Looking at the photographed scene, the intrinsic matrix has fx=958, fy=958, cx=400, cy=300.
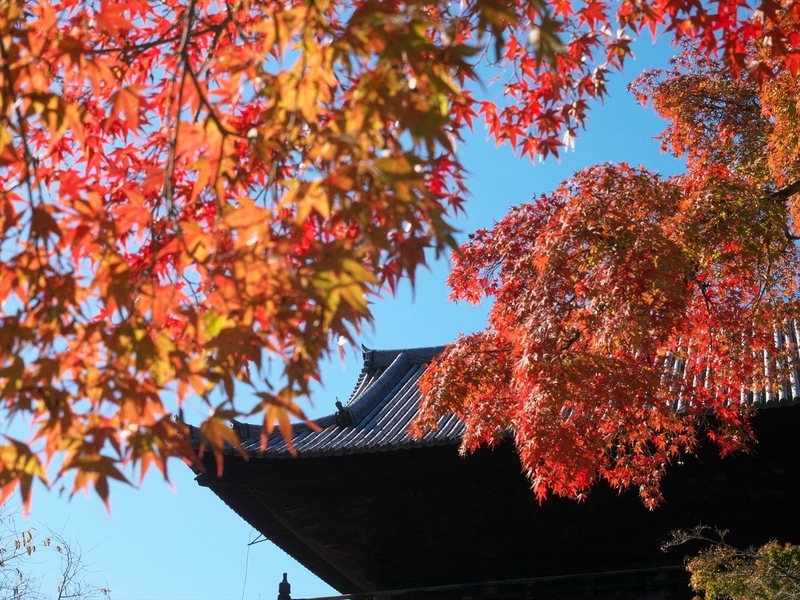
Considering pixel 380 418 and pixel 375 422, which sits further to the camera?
pixel 380 418

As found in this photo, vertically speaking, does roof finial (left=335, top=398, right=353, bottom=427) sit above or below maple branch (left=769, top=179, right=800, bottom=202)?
below

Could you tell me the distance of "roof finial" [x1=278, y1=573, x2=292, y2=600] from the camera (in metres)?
8.67

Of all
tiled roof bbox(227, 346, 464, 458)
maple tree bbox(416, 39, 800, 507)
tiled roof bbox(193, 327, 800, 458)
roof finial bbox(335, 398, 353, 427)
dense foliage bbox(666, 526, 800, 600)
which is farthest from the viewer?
roof finial bbox(335, 398, 353, 427)

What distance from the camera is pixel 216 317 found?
2.53 meters

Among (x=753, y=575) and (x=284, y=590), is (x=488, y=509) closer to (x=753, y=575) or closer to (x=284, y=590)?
(x=284, y=590)

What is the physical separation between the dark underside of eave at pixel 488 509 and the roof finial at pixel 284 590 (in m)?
0.65

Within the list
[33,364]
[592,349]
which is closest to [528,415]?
[592,349]

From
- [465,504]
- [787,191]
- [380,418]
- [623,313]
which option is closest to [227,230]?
[623,313]

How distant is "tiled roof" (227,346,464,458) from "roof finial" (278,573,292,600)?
4.07 ft

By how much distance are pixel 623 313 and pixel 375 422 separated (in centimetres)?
486

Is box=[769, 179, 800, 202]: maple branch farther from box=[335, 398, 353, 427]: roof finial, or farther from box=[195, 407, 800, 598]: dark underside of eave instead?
box=[335, 398, 353, 427]: roof finial

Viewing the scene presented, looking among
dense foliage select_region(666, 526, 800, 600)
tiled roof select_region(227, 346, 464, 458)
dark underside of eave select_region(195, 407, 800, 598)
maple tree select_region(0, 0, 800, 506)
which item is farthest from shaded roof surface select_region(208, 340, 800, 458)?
maple tree select_region(0, 0, 800, 506)

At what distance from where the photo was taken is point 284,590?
870 centimetres

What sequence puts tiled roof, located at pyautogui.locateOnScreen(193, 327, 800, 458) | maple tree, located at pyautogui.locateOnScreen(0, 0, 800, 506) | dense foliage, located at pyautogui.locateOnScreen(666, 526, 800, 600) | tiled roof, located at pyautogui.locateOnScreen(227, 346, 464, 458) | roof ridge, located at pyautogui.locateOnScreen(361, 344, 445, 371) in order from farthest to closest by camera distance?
1. roof ridge, located at pyautogui.locateOnScreen(361, 344, 445, 371)
2. tiled roof, located at pyautogui.locateOnScreen(227, 346, 464, 458)
3. tiled roof, located at pyautogui.locateOnScreen(193, 327, 800, 458)
4. dense foliage, located at pyautogui.locateOnScreen(666, 526, 800, 600)
5. maple tree, located at pyautogui.locateOnScreen(0, 0, 800, 506)
